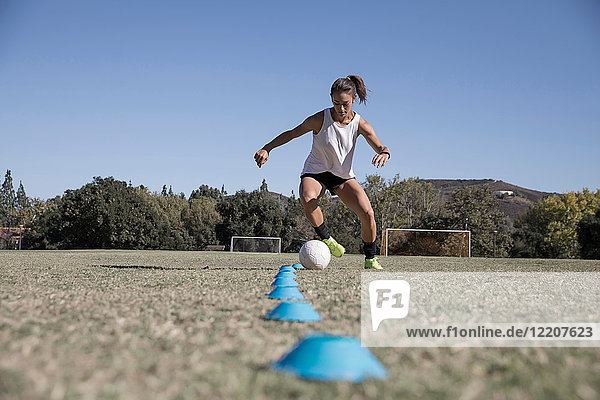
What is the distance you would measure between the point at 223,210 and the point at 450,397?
151 feet

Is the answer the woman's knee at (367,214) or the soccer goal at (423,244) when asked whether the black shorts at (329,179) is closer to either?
the woman's knee at (367,214)

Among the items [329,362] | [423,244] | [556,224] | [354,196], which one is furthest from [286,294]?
[556,224]

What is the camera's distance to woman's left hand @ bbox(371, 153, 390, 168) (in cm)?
565

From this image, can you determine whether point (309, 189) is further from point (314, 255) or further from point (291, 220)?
point (291, 220)

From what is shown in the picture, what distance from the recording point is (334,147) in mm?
6289

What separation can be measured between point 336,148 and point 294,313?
4.04 meters

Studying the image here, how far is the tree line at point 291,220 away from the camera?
3872 cm

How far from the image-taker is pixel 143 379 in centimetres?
143

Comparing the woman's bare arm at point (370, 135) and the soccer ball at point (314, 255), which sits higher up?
the woman's bare arm at point (370, 135)

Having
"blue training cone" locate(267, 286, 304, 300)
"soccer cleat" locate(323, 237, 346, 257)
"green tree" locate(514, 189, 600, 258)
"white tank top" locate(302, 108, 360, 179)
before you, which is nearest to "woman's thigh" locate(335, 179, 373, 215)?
"white tank top" locate(302, 108, 360, 179)

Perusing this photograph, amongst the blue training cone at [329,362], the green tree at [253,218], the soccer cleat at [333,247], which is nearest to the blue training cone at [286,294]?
the blue training cone at [329,362]

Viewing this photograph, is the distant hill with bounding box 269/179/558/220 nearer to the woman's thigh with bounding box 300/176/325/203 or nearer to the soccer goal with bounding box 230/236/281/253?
the soccer goal with bounding box 230/236/281/253

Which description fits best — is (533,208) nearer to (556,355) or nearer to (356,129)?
(356,129)

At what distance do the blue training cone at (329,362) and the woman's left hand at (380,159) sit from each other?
412 cm
